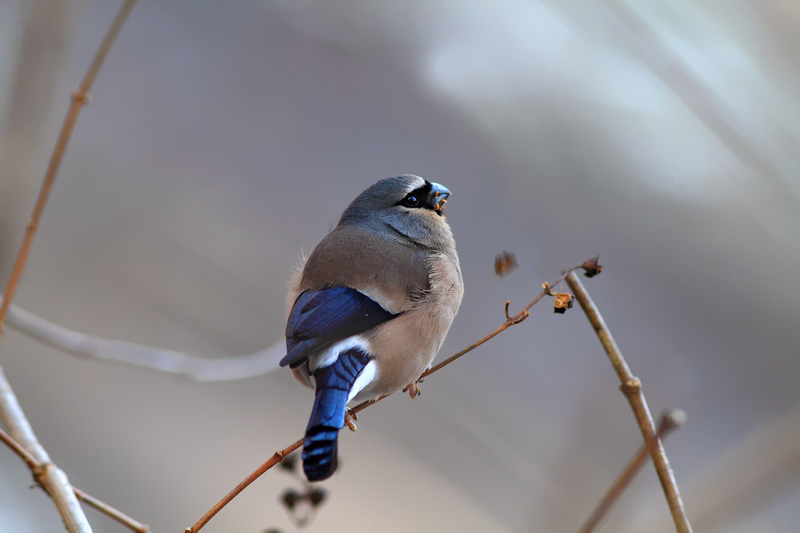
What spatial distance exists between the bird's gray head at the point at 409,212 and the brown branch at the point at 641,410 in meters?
0.64

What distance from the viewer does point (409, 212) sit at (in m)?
1.33

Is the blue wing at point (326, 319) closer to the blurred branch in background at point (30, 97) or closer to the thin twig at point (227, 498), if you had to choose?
the thin twig at point (227, 498)

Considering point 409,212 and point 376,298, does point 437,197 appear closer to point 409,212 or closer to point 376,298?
point 409,212

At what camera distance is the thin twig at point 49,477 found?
0.66m

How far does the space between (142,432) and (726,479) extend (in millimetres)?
2026

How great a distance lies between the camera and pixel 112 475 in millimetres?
2434

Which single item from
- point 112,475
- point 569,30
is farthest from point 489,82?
point 112,475

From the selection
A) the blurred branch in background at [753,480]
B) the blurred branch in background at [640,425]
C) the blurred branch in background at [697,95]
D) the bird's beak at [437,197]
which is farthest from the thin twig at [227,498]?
the blurred branch in background at [697,95]

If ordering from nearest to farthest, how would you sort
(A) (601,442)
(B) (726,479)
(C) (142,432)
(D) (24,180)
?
(B) (726,479) → (D) (24,180) → (A) (601,442) → (C) (142,432)

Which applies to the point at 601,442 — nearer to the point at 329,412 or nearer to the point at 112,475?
the point at 329,412

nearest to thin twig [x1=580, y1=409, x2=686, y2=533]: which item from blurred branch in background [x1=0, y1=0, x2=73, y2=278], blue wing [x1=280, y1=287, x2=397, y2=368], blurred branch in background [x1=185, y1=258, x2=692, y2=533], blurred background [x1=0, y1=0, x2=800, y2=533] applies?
blurred branch in background [x1=185, y1=258, x2=692, y2=533]

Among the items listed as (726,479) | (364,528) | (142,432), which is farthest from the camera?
(142,432)

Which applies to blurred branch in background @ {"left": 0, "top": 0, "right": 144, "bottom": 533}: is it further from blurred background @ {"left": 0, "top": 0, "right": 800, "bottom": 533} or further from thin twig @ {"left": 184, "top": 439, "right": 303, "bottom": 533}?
blurred background @ {"left": 0, "top": 0, "right": 800, "bottom": 533}

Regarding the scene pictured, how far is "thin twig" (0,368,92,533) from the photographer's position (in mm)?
661
